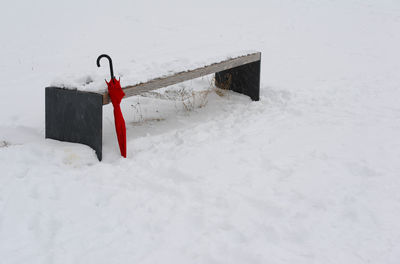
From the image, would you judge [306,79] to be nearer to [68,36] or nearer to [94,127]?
[94,127]

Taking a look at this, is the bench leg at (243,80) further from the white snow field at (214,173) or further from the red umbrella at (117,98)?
the red umbrella at (117,98)

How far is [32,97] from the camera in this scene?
618cm

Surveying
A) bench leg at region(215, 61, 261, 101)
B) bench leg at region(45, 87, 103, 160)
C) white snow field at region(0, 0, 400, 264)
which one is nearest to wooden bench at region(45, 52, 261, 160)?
bench leg at region(45, 87, 103, 160)

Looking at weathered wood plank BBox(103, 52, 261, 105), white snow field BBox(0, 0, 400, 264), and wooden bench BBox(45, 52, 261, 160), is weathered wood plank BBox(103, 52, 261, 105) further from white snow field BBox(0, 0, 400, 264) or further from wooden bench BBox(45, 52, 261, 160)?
white snow field BBox(0, 0, 400, 264)

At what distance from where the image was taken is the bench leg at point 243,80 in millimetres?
6266

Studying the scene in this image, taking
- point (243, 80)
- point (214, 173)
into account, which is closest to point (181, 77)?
point (214, 173)

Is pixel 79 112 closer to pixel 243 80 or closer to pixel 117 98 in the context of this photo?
pixel 117 98

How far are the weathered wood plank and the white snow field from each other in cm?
14

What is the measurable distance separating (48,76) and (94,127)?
3567mm

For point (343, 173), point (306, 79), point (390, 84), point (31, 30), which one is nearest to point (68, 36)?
point (31, 30)

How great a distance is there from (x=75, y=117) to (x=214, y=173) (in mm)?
1305

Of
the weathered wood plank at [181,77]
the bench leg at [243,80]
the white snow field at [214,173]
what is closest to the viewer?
the white snow field at [214,173]

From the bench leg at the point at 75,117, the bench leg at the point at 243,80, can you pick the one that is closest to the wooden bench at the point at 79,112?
the bench leg at the point at 75,117

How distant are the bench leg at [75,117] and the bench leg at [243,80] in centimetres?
262
